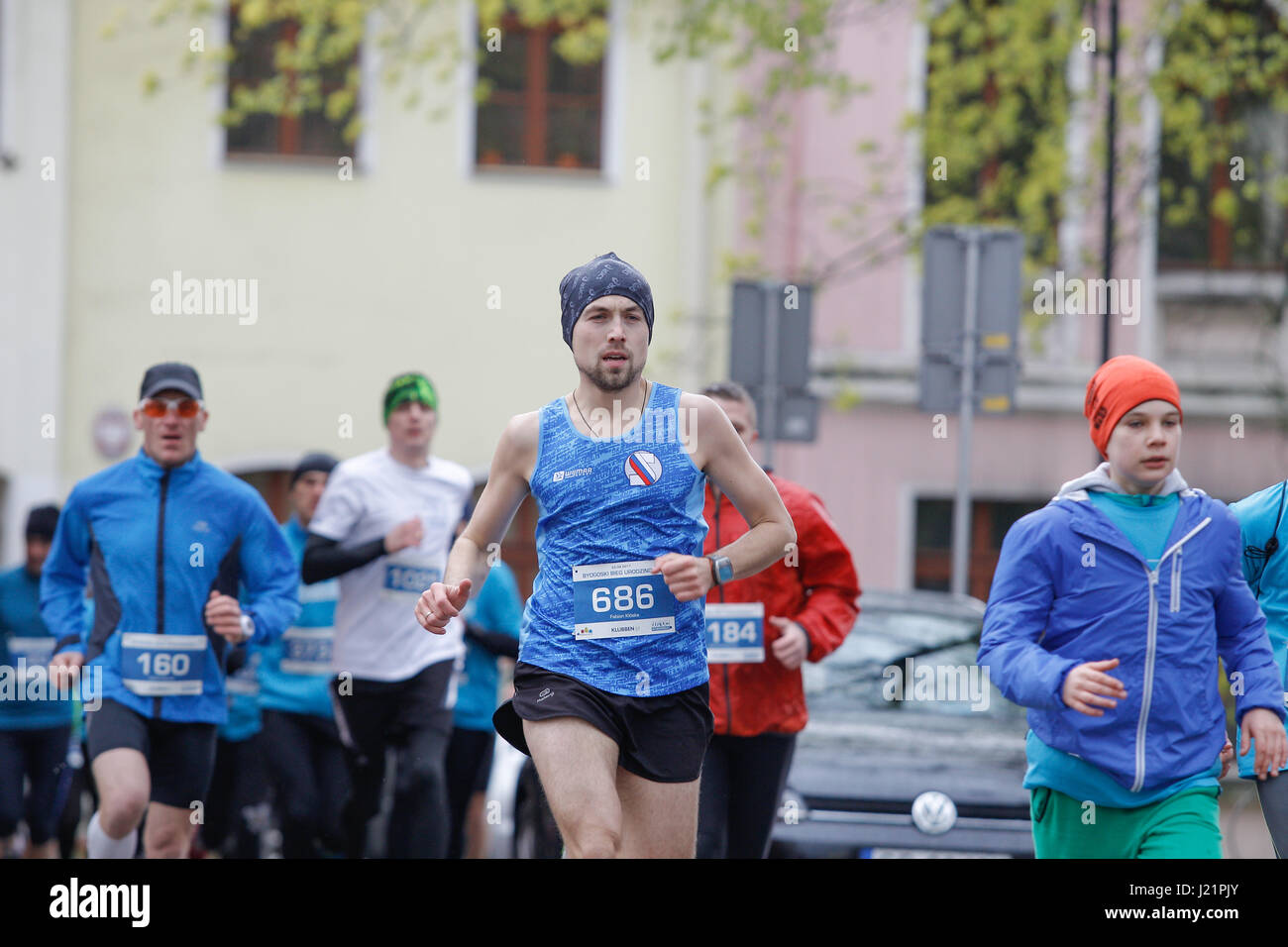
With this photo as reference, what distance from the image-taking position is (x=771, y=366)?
1195cm

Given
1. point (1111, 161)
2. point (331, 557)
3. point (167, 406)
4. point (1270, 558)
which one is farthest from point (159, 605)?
point (1111, 161)

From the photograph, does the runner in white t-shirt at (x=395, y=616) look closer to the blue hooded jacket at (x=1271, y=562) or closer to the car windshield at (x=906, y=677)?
the car windshield at (x=906, y=677)

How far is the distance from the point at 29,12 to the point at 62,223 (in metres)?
1.98

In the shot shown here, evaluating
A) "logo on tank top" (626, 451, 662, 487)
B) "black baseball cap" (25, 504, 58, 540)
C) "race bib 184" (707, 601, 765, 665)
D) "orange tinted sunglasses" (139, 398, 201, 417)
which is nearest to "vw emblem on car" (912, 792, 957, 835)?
"race bib 184" (707, 601, 765, 665)

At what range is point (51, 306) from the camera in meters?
18.3

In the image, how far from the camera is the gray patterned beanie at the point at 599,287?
210 inches

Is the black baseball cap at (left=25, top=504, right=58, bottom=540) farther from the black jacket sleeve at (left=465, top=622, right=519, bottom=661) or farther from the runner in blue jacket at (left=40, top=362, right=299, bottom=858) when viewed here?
the runner in blue jacket at (left=40, top=362, right=299, bottom=858)

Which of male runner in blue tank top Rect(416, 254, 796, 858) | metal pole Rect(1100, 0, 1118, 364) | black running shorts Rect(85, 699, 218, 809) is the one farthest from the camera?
metal pole Rect(1100, 0, 1118, 364)

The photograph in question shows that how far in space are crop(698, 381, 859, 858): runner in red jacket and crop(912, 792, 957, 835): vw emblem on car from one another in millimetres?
857

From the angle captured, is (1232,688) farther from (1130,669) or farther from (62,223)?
(62,223)

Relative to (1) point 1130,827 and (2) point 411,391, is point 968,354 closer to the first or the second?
(2) point 411,391

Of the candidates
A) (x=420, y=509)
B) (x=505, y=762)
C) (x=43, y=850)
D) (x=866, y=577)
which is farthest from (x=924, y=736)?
(x=866, y=577)

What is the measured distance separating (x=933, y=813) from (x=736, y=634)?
1.30 metres

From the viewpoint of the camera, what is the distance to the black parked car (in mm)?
7574
